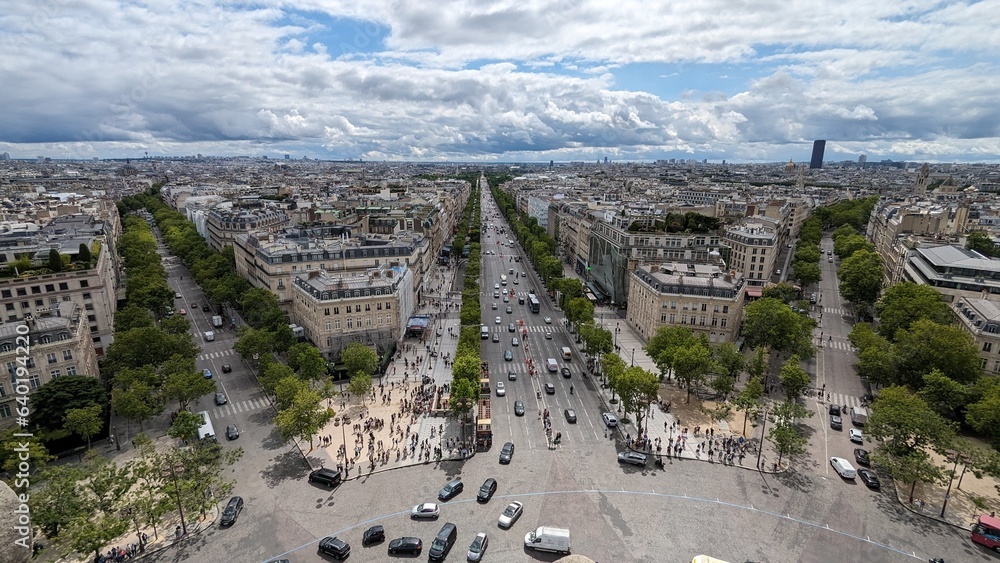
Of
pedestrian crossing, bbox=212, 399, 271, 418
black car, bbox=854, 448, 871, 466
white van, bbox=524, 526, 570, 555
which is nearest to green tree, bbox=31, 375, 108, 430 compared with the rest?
pedestrian crossing, bbox=212, 399, 271, 418

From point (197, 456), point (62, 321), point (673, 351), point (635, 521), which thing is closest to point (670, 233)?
point (673, 351)

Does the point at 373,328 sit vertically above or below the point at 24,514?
below

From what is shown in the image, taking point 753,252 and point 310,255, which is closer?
point 310,255

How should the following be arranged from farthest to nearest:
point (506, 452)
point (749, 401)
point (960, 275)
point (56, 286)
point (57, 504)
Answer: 1. point (960, 275)
2. point (56, 286)
3. point (749, 401)
4. point (506, 452)
5. point (57, 504)

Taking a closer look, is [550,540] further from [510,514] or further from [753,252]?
[753,252]

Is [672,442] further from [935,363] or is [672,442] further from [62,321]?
[62,321]

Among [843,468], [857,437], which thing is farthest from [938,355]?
[843,468]
